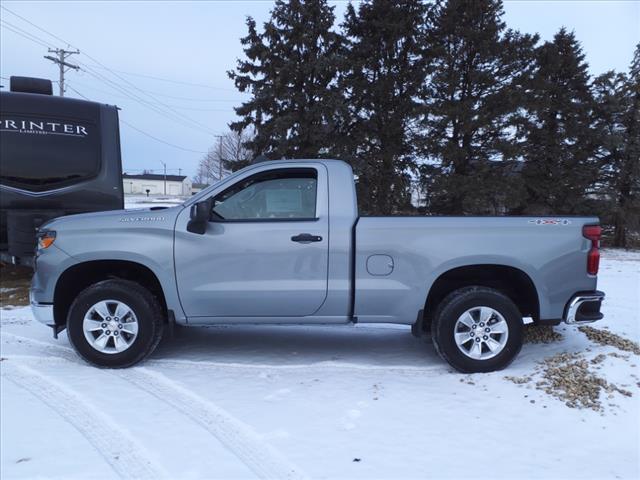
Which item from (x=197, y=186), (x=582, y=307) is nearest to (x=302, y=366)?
(x=582, y=307)

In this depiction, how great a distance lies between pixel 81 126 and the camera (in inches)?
271

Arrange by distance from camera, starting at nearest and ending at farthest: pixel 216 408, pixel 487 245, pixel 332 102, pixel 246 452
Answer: pixel 246 452
pixel 216 408
pixel 487 245
pixel 332 102

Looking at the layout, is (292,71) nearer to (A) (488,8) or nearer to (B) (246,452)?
(A) (488,8)

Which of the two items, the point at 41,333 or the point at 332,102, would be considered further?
the point at 332,102

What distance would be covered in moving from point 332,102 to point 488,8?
7902 millimetres

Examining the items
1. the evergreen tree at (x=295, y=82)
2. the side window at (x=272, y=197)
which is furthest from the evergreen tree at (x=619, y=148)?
the side window at (x=272, y=197)

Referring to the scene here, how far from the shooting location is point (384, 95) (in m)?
18.7

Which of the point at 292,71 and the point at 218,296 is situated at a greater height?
the point at 292,71

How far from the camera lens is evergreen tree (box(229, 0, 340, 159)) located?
17.2 metres

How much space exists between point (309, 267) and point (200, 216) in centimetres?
105

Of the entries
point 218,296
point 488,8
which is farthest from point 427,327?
point 488,8

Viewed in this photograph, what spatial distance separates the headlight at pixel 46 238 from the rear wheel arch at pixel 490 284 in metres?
3.50

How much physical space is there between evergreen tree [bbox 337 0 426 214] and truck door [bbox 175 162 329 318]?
13914mm

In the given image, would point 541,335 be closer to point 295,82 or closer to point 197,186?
point 295,82
